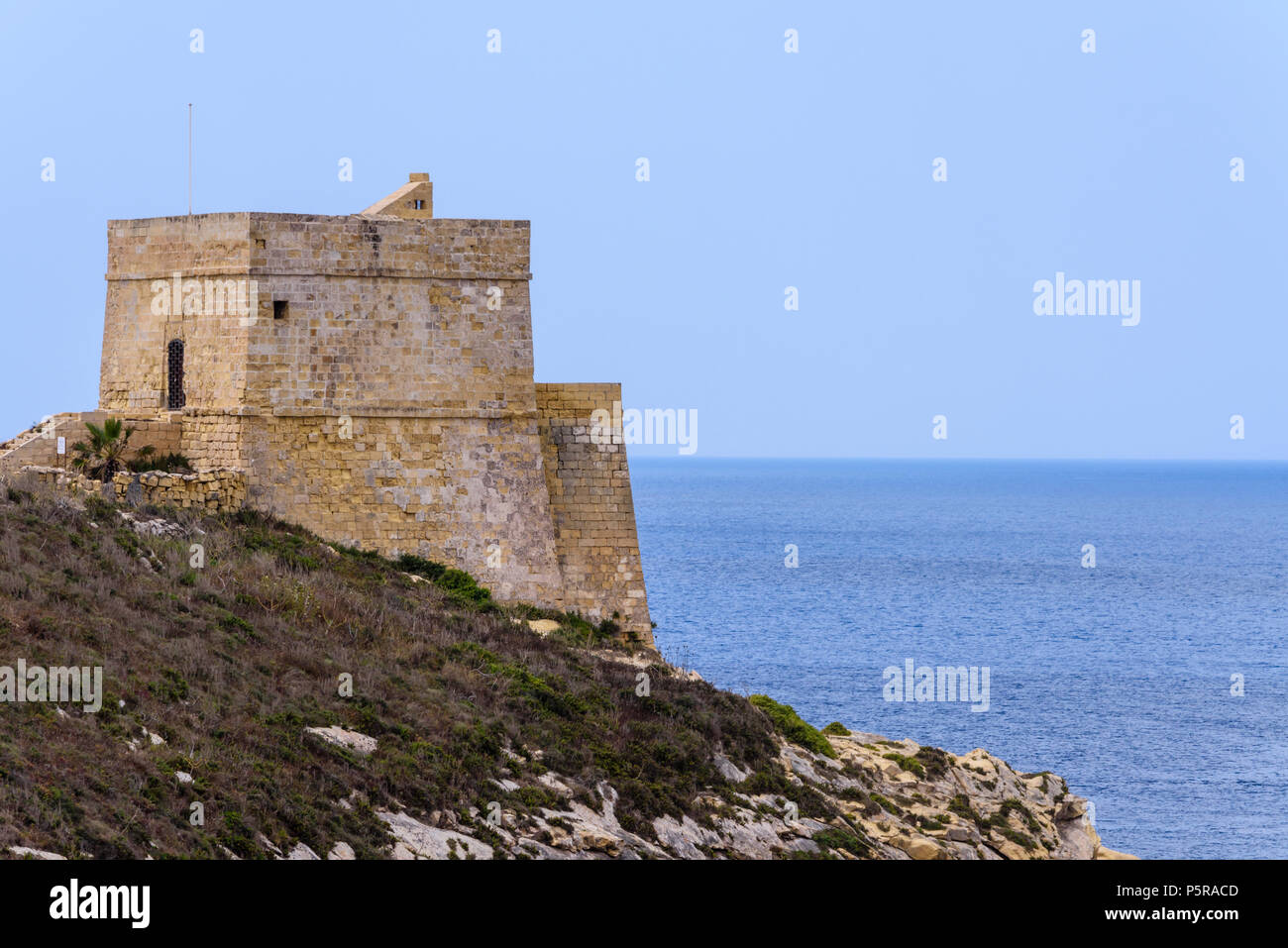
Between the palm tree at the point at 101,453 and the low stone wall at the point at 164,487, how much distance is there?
36cm

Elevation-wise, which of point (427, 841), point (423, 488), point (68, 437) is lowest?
point (427, 841)

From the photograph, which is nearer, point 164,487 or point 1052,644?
point 164,487

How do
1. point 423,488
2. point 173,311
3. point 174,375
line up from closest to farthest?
point 423,488 < point 173,311 < point 174,375

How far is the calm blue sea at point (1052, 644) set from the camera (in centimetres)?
4359

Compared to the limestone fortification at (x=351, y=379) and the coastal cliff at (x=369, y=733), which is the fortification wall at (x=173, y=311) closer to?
the limestone fortification at (x=351, y=379)

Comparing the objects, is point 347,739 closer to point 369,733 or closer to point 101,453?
point 369,733

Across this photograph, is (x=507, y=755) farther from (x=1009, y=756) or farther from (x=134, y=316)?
(x=1009, y=756)

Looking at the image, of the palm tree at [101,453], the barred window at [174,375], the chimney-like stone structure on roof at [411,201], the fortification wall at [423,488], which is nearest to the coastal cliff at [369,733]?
the fortification wall at [423,488]

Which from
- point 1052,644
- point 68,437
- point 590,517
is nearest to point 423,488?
point 590,517

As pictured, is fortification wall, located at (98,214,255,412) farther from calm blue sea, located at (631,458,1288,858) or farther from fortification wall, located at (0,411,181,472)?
calm blue sea, located at (631,458,1288,858)

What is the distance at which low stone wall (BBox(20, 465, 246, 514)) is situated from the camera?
87.1 ft

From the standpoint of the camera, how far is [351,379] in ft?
92.9

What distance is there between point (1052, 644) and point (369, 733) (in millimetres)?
53475
